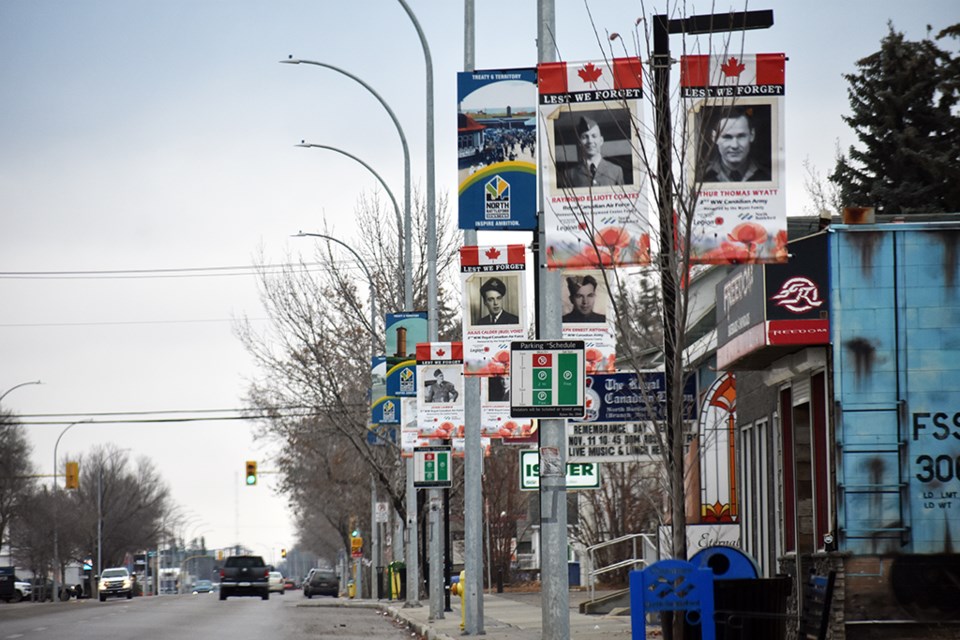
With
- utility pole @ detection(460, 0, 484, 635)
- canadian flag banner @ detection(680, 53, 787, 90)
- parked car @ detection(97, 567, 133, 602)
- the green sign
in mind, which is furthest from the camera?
parked car @ detection(97, 567, 133, 602)

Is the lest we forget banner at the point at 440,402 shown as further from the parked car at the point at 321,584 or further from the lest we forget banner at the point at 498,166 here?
the parked car at the point at 321,584

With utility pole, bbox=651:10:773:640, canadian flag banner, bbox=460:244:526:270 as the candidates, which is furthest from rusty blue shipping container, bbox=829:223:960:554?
utility pole, bbox=651:10:773:640

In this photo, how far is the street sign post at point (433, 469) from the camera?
29438 mm

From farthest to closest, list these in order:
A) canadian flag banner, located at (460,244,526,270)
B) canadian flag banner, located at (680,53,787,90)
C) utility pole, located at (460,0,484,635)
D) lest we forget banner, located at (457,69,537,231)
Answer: utility pole, located at (460,0,484,635)
canadian flag banner, located at (460,244,526,270)
lest we forget banner, located at (457,69,537,231)
canadian flag banner, located at (680,53,787,90)

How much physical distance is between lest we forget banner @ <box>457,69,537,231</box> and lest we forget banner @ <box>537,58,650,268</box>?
3816mm

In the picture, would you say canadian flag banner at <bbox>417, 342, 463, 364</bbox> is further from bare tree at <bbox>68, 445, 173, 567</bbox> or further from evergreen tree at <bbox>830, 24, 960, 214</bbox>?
bare tree at <bbox>68, 445, 173, 567</bbox>

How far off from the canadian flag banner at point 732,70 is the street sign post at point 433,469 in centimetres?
1711

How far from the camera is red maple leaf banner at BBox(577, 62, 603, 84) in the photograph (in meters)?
13.5

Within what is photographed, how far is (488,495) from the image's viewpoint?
5428 cm

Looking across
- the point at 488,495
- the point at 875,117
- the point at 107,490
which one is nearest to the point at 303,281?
the point at 488,495

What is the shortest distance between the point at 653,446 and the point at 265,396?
39.8 m

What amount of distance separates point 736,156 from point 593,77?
59.8 inches

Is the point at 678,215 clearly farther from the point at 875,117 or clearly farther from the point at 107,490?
the point at 107,490

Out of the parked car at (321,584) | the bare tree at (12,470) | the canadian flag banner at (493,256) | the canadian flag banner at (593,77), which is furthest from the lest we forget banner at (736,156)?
the bare tree at (12,470)
